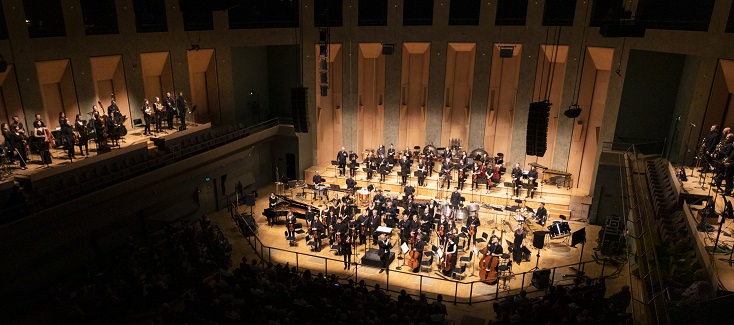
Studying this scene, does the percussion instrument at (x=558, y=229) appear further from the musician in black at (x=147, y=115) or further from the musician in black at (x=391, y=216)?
the musician in black at (x=147, y=115)

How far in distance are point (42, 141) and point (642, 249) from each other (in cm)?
1399

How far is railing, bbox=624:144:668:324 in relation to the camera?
816 centimetres

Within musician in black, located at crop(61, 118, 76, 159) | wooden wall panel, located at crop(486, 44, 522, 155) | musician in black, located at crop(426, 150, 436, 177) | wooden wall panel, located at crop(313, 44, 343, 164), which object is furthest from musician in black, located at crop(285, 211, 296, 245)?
wooden wall panel, located at crop(486, 44, 522, 155)

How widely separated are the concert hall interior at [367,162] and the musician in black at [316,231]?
15cm

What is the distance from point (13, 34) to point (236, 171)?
7691 mm

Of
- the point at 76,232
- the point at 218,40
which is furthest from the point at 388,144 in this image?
the point at 76,232

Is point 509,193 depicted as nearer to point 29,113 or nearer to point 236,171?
point 236,171

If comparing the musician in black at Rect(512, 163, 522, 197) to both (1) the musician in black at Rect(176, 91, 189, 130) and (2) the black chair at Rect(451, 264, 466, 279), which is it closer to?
(2) the black chair at Rect(451, 264, 466, 279)

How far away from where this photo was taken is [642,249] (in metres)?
10.6

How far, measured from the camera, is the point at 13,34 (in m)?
12.7

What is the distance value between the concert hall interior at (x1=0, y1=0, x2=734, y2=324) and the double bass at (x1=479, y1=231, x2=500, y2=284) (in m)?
0.07

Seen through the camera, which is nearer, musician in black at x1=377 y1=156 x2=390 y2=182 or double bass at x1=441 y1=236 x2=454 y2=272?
double bass at x1=441 y1=236 x2=454 y2=272

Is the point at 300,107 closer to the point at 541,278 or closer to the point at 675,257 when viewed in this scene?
the point at 541,278

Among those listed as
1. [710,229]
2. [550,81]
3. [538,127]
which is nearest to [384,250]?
[538,127]
